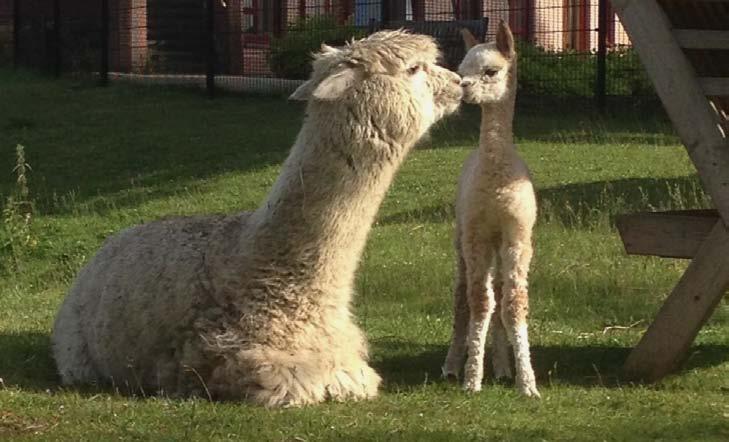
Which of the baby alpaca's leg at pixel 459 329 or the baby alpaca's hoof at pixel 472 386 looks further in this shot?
the baby alpaca's leg at pixel 459 329

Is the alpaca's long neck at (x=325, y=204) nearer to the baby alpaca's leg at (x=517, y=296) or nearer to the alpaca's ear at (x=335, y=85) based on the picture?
the alpaca's ear at (x=335, y=85)

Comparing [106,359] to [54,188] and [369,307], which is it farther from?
[54,188]

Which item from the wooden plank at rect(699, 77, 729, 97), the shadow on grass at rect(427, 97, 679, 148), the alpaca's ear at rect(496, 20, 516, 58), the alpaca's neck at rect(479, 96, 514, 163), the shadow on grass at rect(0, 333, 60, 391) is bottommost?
the shadow on grass at rect(0, 333, 60, 391)

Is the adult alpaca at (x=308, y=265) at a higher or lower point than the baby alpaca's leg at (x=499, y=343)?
higher

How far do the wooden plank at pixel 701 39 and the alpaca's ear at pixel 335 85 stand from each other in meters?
1.63

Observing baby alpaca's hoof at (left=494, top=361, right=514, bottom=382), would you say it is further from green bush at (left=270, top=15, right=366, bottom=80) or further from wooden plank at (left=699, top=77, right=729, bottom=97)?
green bush at (left=270, top=15, right=366, bottom=80)

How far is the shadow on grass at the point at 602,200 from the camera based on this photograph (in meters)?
11.1

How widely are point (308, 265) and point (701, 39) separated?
2090mm

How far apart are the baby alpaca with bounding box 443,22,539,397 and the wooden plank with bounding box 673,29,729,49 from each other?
2.56 feet

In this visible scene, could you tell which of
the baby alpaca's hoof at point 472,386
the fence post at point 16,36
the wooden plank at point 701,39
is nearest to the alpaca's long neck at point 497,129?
the wooden plank at point 701,39

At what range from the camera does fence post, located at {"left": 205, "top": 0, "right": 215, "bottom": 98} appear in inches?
815

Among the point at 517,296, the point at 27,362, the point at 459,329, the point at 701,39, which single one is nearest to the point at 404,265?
the point at 459,329

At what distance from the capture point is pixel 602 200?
1168cm

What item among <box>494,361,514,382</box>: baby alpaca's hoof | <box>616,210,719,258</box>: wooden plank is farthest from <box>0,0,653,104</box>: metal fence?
<box>494,361,514,382</box>: baby alpaca's hoof
